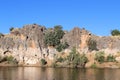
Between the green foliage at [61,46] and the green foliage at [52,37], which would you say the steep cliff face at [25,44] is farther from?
the green foliage at [61,46]

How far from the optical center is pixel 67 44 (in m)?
103

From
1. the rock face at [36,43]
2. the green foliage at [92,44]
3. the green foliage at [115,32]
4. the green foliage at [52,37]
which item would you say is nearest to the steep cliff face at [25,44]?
the rock face at [36,43]

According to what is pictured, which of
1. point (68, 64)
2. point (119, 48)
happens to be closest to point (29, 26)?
point (68, 64)

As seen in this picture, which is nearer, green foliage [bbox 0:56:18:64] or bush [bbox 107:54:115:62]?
bush [bbox 107:54:115:62]

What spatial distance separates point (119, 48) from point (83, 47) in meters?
11.1

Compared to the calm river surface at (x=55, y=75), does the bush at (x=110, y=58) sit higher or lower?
higher

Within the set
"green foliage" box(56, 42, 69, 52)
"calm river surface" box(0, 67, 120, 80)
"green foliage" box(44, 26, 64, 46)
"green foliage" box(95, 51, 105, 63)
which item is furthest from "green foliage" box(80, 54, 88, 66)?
"calm river surface" box(0, 67, 120, 80)

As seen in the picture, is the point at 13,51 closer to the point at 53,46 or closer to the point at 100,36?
the point at 53,46

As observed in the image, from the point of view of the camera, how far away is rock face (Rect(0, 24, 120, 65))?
102125mm

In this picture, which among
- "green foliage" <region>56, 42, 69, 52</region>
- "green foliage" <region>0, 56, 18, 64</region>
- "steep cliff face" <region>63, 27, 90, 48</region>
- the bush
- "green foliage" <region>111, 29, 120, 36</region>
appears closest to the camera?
the bush

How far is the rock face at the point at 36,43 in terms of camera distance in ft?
335

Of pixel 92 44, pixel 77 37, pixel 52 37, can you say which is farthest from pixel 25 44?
pixel 92 44

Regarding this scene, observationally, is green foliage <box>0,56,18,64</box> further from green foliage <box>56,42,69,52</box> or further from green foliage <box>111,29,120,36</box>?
green foliage <box>111,29,120,36</box>

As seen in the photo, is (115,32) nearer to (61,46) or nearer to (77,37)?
(77,37)
